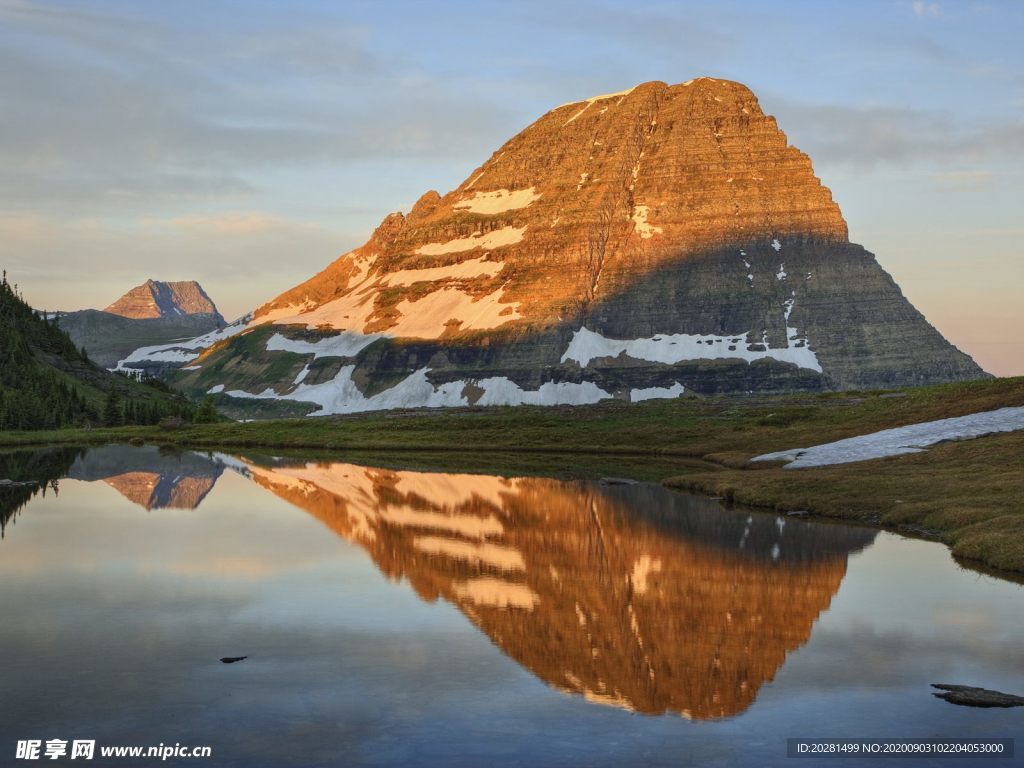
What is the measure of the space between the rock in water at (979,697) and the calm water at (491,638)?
358 mm

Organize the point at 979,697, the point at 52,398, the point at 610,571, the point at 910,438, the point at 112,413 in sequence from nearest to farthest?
1. the point at 979,697
2. the point at 610,571
3. the point at 910,438
4. the point at 52,398
5. the point at 112,413

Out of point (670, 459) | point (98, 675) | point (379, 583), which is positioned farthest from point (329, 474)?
point (98, 675)

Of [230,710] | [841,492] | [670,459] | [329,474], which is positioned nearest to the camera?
[230,710]

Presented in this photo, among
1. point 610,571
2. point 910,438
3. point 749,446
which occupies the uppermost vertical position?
point 910,438

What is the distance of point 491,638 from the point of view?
29.3 m

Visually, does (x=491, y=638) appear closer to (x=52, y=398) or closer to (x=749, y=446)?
(x=749, y=446)

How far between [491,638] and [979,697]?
11838 millimetres

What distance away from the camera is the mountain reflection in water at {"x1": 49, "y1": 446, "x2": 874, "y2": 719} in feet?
85.9

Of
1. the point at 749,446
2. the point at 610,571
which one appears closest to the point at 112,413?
the point at 749,446

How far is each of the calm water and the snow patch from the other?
890 inches

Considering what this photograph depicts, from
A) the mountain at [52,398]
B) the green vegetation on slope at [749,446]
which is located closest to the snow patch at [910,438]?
the green vegetation on slope at [749,446]

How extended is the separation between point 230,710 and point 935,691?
584 inches

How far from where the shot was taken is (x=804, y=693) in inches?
953

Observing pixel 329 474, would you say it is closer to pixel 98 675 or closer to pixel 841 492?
pixel 841 492
